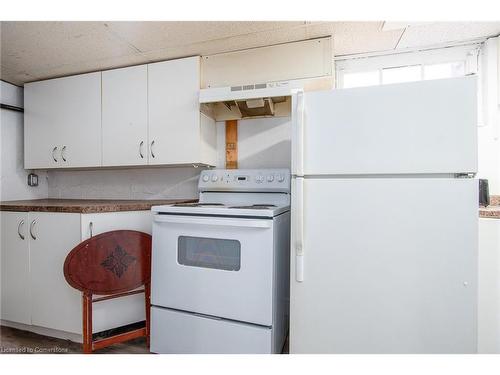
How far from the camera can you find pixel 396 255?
46.0 inches

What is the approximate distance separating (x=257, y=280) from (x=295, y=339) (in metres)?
0.33

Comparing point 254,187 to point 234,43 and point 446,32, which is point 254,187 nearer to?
point 234,43

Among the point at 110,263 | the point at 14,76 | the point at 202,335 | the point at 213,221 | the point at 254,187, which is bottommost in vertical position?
the point at 202,335

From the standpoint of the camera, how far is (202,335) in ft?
4.71

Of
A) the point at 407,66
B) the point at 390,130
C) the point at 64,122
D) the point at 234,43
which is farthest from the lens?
the point at 64,122

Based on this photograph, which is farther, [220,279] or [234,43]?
[234,43]

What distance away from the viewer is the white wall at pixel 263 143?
203 cm

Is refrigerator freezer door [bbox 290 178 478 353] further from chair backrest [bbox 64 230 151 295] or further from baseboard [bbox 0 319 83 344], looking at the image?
baseboard [bbox 0 319 83 344]

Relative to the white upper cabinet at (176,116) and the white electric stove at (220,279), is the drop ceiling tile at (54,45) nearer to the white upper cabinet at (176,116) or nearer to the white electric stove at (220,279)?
the white upper cabinet at (176,116)

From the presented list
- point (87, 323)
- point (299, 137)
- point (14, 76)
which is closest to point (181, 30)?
point (299, 137)

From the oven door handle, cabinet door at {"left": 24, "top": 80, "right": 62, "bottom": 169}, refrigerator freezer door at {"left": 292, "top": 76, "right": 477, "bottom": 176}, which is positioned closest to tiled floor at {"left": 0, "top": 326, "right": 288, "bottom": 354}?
the oven door handle

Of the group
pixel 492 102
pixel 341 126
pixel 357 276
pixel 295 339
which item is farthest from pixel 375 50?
pixel 295 339

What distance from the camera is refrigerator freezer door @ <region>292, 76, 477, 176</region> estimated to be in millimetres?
1094

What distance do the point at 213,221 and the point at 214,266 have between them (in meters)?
0.25
